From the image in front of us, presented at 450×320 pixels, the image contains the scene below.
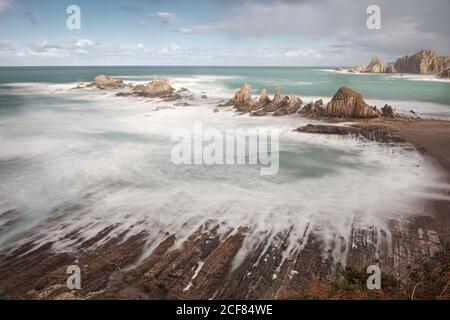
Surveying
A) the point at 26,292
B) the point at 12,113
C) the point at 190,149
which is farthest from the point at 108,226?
the point at 12,113

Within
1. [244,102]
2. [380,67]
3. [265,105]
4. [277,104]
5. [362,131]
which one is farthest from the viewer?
[380,67]

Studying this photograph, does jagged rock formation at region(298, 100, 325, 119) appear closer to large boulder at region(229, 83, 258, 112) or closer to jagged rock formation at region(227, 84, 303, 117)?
jagged rock formation at region(227, 84, 303, 117)

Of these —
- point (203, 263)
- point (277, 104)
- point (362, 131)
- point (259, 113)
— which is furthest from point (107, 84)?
point (203, 263)

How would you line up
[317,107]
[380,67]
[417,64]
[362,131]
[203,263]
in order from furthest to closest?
[380,67] < [417,64] < [317,107] < [362,131] < [203,263]

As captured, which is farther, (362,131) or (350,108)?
(350,108)

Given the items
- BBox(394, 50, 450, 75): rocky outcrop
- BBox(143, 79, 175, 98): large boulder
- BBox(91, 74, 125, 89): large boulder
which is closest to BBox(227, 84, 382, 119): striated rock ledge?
BBox(143, 79, 175, 98): large boulder

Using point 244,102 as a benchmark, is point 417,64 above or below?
above

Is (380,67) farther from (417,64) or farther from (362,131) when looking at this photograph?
(362,131)
